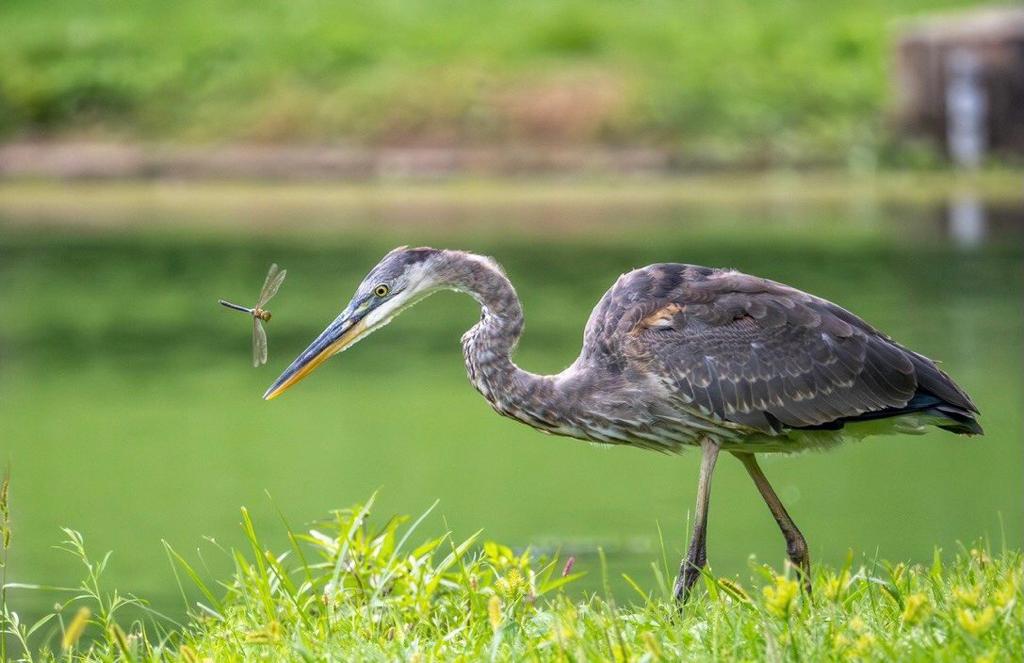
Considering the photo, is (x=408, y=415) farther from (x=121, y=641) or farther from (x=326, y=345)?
(x=121, y=641)

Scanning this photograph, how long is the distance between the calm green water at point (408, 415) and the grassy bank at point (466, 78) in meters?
3.80

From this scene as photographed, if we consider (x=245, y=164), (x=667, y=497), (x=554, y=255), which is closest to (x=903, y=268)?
(x=554, y=255)

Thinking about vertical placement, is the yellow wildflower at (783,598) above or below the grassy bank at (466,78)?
above

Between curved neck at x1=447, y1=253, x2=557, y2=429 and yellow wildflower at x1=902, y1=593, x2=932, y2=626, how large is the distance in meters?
1.60

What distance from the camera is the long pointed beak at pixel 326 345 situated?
5496 mm

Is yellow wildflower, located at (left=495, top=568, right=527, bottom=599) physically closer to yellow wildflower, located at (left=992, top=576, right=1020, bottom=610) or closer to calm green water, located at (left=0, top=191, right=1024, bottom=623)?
yellow wildflower, located at (left=992, top=576, right=1020, bottom=610)

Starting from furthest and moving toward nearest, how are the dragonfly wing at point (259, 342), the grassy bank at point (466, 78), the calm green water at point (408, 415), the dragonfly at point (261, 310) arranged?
the grassy bank at point (466, 78)
the calm green water at point (408, 415)
the dragonfly wing at point (259, 342)
the dragonfly at point (261, 310)

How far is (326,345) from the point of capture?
217 inches

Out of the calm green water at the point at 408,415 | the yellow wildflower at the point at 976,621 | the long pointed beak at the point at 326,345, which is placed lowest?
the calm green water at the point at 408,415

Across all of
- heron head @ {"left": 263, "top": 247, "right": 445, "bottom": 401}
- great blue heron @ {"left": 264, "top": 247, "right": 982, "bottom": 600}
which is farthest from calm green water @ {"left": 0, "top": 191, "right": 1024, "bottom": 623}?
heron head @ {"left": 263, "top": 247, "right": 445, "bottom": 401}

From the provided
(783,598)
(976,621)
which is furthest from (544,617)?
(976,621)

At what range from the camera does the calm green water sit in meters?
8.97

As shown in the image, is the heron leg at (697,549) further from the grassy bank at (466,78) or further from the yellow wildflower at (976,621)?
the grassy bank at (466,78)

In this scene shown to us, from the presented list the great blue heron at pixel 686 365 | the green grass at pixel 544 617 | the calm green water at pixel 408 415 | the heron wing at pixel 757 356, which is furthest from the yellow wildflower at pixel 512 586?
the calm green water at pixel 408 415
